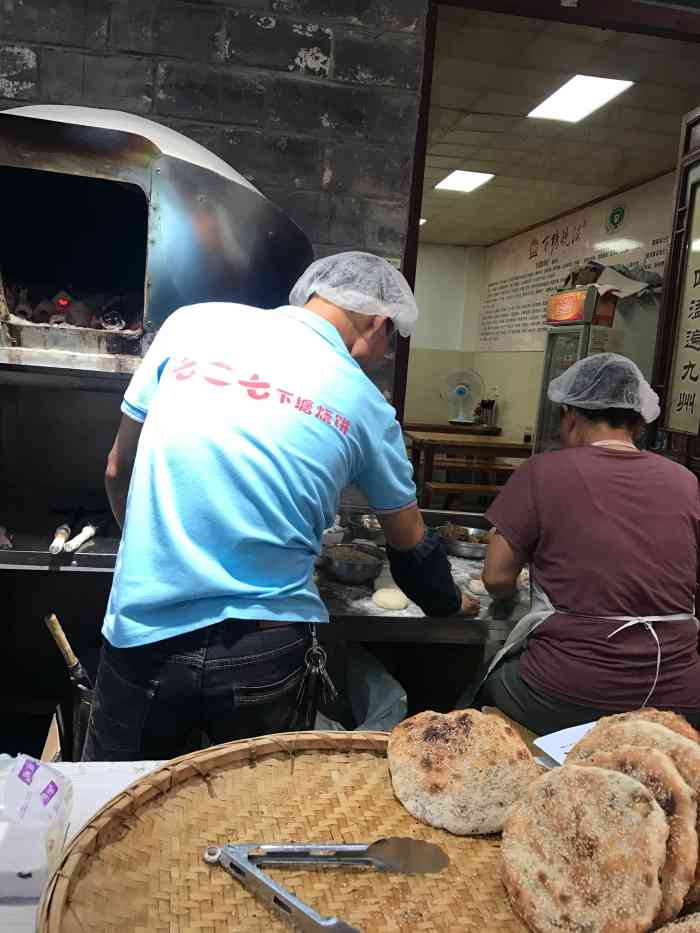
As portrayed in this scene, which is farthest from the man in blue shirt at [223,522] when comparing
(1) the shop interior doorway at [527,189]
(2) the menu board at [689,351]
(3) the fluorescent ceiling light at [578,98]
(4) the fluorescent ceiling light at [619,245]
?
(4) the fluorescent ceiling light at [619,245]

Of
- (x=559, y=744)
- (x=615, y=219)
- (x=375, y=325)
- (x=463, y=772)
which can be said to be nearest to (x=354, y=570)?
(x=375, y=325)

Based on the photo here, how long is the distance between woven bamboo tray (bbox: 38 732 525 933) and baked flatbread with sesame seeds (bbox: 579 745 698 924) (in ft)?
0.55

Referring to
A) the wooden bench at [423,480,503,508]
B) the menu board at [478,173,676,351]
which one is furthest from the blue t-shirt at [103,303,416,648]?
the wooden bench at [423,480,503,508]

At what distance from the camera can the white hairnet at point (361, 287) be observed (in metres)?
1.81

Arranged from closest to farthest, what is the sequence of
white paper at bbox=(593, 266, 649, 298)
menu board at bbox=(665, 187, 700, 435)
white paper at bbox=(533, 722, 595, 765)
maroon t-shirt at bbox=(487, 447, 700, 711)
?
1. white paper at bbox=(533, 722, 595, 765)
2. maroon t-shirt at bbox=(487, 447, 700, 711)
3. menu board at bbox=(665, 187, 700, 435)
4. white paper at bbox=(593, 266, 649, 298)

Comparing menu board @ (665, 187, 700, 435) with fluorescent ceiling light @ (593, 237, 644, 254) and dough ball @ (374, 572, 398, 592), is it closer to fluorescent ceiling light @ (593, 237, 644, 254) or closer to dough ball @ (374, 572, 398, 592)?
dough ball @ (374, 572, 398, 592)

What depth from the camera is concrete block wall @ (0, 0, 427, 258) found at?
274cm

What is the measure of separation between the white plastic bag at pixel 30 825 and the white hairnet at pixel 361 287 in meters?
1.25

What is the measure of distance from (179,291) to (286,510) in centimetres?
108

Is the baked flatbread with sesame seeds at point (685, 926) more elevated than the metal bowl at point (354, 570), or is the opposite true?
the baked flatbread with sesame seeds at point (685, 926)

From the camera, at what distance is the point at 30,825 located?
0.87m

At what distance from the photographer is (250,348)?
1493 mm

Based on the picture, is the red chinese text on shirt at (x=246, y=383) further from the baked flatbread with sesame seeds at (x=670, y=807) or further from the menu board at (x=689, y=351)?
the menu board at (x=689, y=351)

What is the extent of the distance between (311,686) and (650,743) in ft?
2.87
